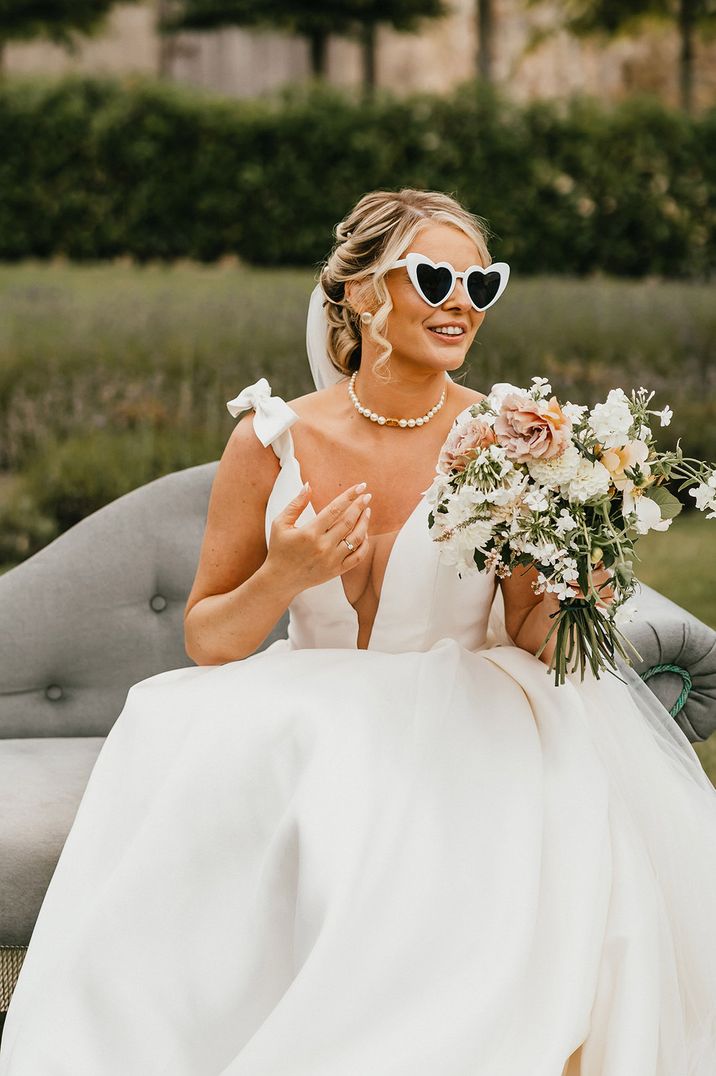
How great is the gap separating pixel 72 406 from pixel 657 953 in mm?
6553

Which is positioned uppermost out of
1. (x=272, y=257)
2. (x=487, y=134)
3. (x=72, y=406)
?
(x=487, y=134)

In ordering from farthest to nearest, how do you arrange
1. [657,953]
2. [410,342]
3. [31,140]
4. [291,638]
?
[31,140] → [291,638] → [410,342] → [657,953]

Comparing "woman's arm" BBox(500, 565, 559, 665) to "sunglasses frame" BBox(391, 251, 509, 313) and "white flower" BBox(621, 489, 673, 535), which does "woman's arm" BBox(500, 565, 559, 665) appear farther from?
"sunglasses frame" BBox(391, 251, 509, 313)

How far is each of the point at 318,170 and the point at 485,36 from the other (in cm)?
183

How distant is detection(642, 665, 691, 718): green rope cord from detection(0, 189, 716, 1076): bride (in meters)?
0.40

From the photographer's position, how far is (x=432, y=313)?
2.53m

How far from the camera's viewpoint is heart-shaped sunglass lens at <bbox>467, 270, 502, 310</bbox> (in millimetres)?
2543

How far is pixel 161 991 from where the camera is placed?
2.23 metres

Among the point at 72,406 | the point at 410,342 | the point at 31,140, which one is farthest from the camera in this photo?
the point at 31,140

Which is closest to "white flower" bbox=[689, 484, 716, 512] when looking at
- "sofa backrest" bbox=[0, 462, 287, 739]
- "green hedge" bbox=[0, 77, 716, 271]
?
"sofa backrest" bbox=[0, 462, 287, 739]

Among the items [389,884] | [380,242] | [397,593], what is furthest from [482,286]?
[389,884]

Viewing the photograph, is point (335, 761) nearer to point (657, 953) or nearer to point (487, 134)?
point (657, 953)

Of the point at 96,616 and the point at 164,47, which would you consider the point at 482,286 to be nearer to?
the point at 96,616

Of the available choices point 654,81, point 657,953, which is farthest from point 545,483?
point 654,81
